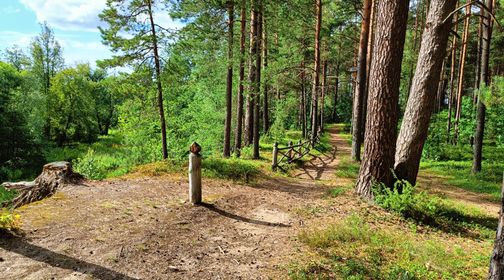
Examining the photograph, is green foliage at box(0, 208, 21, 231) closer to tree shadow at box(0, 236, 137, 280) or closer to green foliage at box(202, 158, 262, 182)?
tree shadow at box(0, 236, 137, 280)

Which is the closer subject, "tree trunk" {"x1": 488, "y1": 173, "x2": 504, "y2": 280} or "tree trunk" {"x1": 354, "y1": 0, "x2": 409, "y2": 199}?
"tree trunk" {"x1": 488, "y1": 173, "x2": 504, "y2": 280}

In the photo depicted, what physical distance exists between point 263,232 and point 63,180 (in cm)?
517

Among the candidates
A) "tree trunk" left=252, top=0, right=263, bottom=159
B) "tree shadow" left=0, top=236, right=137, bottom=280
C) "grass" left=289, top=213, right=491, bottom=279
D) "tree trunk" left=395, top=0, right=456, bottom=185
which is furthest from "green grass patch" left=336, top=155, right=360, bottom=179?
"tree shadow" left=0, top=236, right=137, bottom=280

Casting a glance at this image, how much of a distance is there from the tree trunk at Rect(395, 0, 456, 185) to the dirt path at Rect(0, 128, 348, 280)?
2.15m

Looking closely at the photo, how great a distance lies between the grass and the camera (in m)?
3.91

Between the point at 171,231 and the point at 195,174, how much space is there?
146 cm

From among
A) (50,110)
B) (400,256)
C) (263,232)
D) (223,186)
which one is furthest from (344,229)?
(50,110)

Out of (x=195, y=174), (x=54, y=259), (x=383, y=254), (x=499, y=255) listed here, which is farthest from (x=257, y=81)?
(x=499, y=255)

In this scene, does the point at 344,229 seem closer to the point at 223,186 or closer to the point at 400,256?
the point at 400,256

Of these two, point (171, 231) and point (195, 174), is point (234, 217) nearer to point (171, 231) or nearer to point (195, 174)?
point (195, 174)

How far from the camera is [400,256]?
4406 millimetres

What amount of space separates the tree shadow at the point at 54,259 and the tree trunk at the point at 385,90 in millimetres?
5150

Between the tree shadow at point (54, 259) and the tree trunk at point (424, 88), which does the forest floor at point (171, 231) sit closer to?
the tree shadow at point (54, 259)

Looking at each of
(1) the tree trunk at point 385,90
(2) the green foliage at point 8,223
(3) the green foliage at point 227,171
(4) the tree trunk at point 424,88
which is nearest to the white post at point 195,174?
(3) the green foliage at point 227,171
